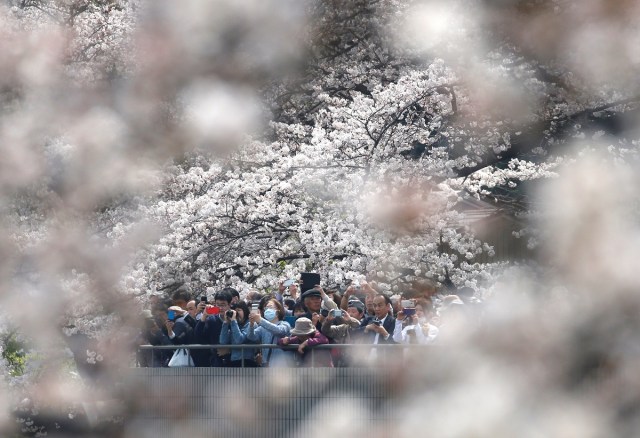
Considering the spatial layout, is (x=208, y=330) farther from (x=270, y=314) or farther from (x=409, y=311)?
(x=409, y=311)

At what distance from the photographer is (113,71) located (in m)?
0.98

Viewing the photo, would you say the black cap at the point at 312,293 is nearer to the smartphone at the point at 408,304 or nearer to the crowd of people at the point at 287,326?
the crowd of people at the point at 287,326

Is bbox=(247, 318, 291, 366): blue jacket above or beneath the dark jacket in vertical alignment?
beneath

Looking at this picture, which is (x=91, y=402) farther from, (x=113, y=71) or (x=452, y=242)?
(x=452, y=242)

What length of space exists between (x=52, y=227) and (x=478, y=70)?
46 cm

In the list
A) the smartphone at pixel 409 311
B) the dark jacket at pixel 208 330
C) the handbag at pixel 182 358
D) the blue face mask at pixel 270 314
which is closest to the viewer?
the smartphone at pixel 409 311

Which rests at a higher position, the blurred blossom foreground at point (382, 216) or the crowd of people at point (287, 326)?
the crowd of people at point (287, 326)

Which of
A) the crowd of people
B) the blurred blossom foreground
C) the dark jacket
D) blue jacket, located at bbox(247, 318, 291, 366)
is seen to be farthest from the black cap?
the blurred blossom foreground

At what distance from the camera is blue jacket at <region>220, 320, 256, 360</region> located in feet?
11.9

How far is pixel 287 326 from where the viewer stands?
3.58 metres

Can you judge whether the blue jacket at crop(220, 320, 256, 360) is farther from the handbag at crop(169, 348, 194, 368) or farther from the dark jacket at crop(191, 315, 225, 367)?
the handbag at crop(169, 348, 194, 368)

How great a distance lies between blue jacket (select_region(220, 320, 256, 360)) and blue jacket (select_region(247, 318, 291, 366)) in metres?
0.03

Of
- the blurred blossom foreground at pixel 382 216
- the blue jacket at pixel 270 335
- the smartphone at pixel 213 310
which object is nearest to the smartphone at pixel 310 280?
the blue jacket at pixel 270 335

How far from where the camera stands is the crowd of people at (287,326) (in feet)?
11.0
